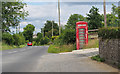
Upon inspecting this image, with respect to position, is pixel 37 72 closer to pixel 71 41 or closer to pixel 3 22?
pixel 71 41

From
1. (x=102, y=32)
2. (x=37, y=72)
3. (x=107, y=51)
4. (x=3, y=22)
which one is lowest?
(x=37, y=72)

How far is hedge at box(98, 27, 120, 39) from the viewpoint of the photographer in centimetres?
898

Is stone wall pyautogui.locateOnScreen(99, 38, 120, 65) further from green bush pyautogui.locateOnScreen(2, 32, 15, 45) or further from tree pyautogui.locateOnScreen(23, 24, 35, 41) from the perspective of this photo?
tree pyautogui.locateOnScreen(23, 24, 35, 41)

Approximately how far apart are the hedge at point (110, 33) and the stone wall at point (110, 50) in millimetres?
200

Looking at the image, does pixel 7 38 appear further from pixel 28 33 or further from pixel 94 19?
pixel 28 33

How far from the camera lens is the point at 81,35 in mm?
20703

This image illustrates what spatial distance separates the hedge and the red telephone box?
345 inches

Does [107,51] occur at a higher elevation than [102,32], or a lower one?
lower

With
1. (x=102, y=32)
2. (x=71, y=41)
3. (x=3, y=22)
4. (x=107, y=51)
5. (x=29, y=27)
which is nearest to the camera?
(x=107, y=51)

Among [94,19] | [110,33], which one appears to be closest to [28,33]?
[94,19]

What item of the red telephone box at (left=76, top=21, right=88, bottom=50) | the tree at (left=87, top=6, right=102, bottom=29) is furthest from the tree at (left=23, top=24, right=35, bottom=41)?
the red telephone box at (left=76, top=21, right=88, bottom=50)

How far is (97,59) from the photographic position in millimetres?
11359

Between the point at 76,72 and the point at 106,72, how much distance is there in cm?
127

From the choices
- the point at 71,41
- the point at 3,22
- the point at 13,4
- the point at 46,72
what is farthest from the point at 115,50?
the point at 13,4
